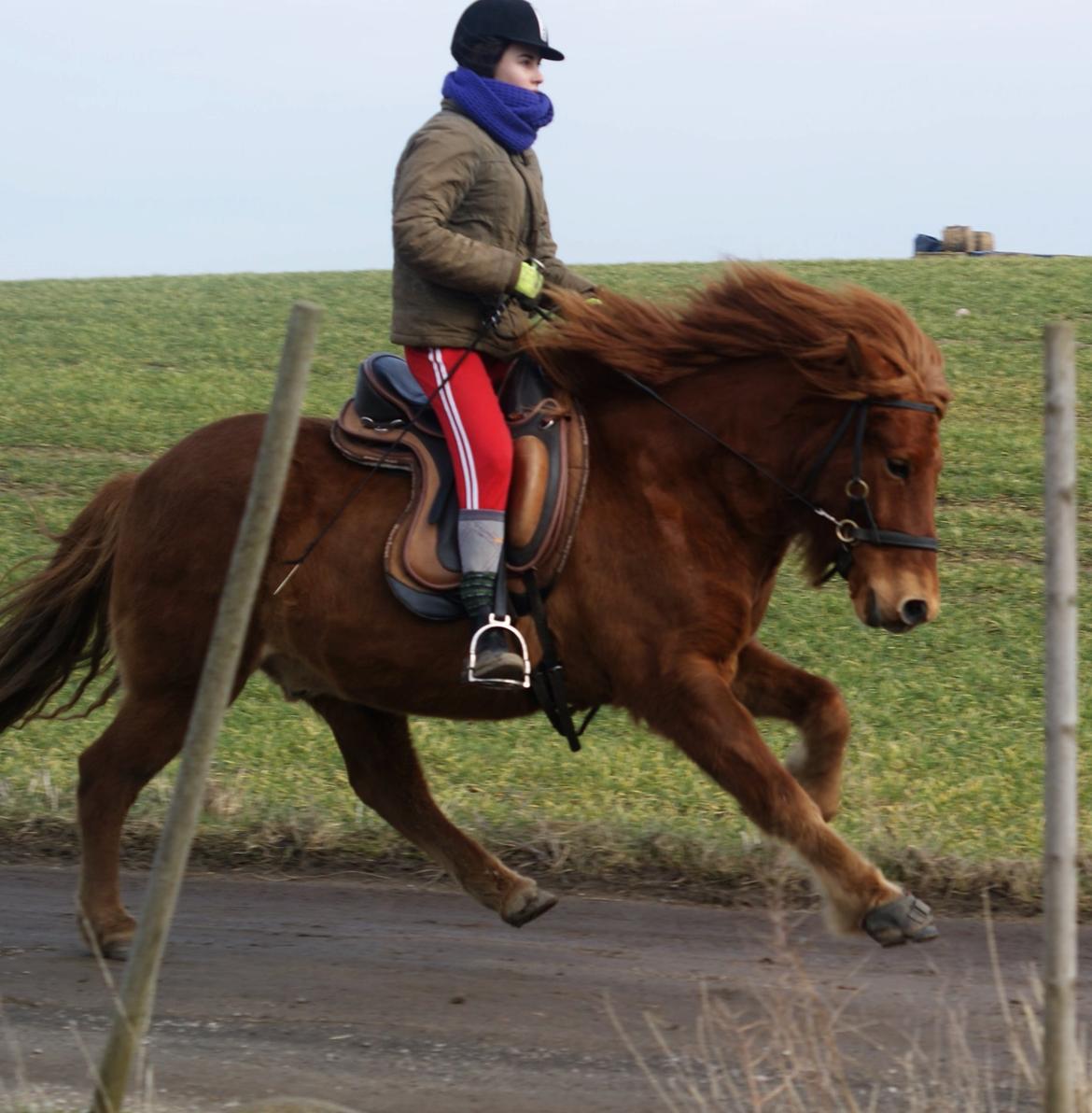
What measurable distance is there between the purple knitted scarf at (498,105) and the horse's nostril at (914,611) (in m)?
1.95

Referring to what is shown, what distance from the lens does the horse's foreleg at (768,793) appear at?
4.65 meters

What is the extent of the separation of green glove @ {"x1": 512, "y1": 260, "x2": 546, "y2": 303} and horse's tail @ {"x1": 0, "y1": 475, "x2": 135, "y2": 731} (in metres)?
1.73

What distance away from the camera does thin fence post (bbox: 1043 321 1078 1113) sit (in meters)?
3.31

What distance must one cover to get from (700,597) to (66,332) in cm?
1789

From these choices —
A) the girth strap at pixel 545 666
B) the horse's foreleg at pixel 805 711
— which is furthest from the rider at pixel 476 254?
the horse's foreleg at pixel 805 711

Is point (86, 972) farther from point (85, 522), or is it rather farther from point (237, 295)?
point (237, 295)

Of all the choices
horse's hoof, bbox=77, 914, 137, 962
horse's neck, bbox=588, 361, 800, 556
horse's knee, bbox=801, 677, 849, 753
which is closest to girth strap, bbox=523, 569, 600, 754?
horse's neck, bbox=588, 361, 800, 556

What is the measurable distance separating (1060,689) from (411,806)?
10.8 ft

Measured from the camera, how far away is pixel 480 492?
17.5 ft

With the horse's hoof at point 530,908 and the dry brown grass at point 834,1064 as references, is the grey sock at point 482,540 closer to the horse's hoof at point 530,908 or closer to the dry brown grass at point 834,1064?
the horse's hoof at point 530,908

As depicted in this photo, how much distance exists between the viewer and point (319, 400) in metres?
17.1

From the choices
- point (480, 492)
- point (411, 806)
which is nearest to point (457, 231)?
point (480, 492)

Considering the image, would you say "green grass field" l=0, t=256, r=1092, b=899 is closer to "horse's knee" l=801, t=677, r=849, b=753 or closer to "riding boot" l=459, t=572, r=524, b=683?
"horse's knee" l=801, t=677, r=849, b=753

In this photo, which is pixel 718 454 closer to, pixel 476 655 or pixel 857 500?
pixel 857 500
